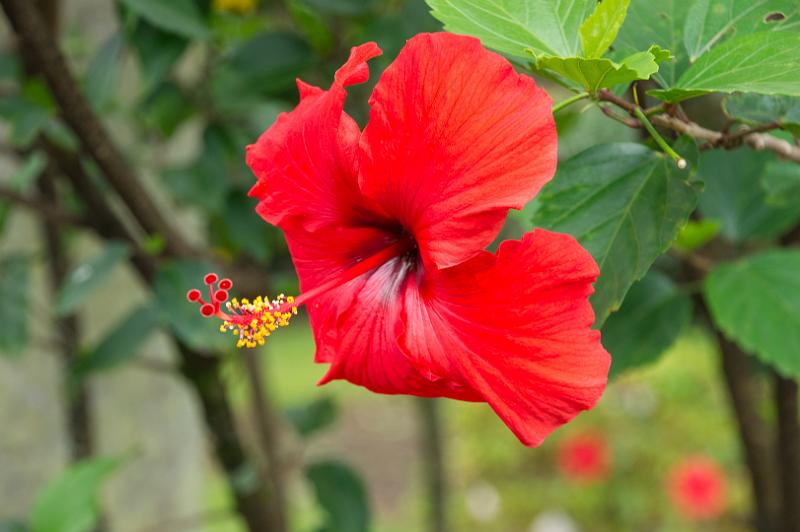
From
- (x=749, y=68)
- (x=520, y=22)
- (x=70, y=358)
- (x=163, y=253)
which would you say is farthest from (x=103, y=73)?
(x=749, y=68)

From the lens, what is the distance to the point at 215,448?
127cm

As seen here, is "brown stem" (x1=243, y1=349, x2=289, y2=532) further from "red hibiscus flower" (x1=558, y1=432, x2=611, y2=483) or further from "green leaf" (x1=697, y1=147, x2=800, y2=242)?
"red hibiscus flower" (x1=558, y1=432, x2=611, y2=483)

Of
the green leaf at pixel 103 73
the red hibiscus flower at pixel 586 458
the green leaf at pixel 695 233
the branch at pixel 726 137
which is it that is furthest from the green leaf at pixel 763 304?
the red hibiscus flower at pixel 586 458

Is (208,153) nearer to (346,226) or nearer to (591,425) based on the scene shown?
(346,226)

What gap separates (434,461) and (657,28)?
5.17 feet

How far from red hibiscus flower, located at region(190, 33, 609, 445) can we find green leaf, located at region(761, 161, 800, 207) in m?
0.41

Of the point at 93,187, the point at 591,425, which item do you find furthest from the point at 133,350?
the point at 591,425

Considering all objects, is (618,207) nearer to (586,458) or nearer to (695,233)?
(695,233)

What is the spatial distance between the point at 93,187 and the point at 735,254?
0.83 metres

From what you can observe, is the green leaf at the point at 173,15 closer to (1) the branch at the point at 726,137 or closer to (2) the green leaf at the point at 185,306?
(2) the green leaf at the point at 185,306

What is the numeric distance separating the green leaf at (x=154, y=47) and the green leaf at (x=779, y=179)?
690 millimetres

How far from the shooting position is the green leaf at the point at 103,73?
1132mm

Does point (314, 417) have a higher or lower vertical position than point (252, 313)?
lower

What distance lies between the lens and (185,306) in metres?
1.06
